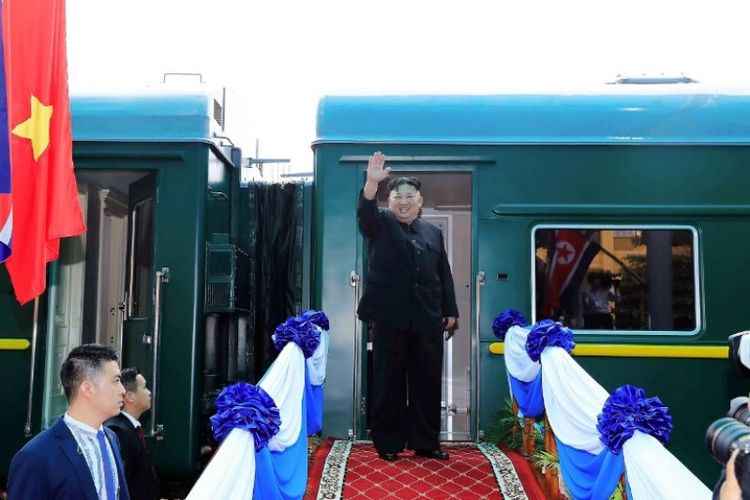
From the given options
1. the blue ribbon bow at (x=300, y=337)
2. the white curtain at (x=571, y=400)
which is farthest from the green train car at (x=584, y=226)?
the white curtain at (x=571, y=400)

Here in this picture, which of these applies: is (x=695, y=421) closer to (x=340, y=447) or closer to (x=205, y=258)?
(x=340, y=447)

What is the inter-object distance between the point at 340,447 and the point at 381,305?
1.00m

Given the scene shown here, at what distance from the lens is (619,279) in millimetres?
5574

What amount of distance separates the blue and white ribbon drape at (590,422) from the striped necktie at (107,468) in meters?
1.79

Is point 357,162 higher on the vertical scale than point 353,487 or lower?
higher

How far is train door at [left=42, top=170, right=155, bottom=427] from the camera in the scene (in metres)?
5.66

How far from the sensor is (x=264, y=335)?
6461 millimetres

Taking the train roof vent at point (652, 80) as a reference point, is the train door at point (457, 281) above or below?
below

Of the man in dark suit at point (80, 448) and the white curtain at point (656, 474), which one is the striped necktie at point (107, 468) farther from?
the white curtain at point (656, 474)

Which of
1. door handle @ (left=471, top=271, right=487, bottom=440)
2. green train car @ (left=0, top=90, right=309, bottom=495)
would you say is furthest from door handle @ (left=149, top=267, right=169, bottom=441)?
door handle @ (left=471, top=271, right=487, bottom=440)

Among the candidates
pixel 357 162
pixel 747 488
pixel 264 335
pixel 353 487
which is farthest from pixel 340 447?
pixel 747 488

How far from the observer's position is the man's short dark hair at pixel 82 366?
9.56 feet

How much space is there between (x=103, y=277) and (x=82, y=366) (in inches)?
159

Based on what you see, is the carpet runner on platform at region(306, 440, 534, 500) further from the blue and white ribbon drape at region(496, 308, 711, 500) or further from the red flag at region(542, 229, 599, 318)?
the red flag at region(542, 229, 599, 318)
